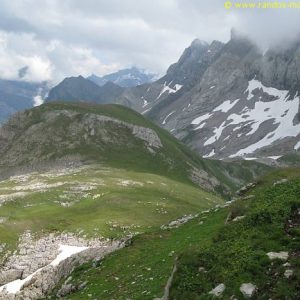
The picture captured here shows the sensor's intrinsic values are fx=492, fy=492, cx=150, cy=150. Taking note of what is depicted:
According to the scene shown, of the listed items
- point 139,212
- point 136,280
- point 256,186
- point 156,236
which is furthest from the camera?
point 139,212

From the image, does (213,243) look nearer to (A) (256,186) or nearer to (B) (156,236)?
(B) (156,236)

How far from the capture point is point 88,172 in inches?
5906

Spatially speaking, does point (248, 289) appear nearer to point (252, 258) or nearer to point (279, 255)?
point (252, 258)

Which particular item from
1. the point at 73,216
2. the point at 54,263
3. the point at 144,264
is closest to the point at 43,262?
the point at 54,263

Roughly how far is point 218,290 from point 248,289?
1.40 meters

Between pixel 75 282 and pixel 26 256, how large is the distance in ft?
120

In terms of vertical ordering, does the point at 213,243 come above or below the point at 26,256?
below

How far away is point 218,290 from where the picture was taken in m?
20.8

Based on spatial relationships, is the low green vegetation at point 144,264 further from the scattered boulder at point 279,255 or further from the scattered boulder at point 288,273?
the scattered boulder at point 288,273

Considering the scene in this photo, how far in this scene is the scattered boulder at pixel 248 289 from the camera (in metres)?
19.7

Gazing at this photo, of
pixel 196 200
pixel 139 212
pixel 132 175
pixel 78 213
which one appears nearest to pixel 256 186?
pixel 139 212

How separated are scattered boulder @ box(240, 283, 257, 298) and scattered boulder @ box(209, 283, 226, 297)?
901 millimetres

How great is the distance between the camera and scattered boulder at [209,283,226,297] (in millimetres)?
20545

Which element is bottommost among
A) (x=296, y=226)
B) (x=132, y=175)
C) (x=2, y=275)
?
(x=296, y=226)
